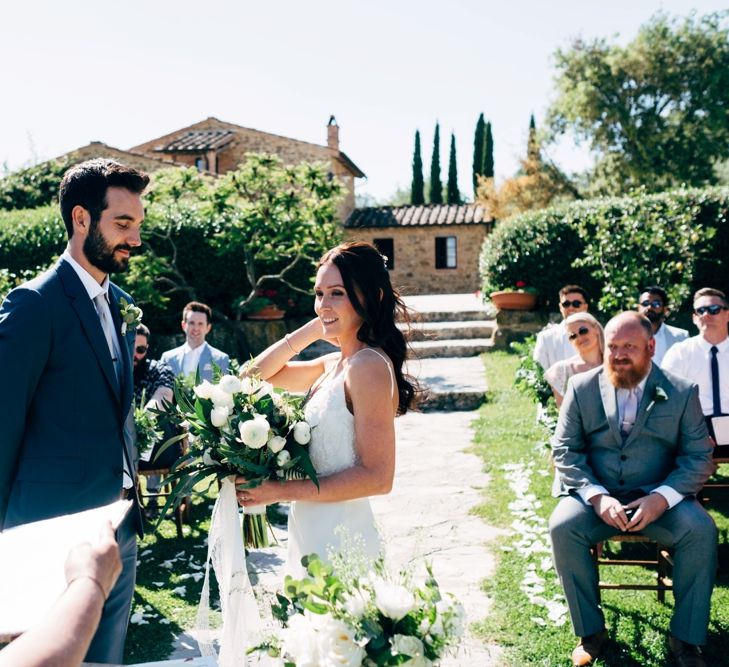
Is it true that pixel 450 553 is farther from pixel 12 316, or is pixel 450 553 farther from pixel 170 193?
pixel 170 193

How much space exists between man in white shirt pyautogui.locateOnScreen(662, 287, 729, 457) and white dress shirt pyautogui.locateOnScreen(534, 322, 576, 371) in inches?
42.1

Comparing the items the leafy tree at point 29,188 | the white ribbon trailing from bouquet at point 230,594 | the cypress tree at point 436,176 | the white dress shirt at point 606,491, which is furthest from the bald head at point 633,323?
the cypress tree at point 436,176

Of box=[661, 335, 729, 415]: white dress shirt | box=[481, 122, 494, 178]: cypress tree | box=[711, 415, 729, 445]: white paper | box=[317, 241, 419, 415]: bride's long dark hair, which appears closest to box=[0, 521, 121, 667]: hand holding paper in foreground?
box=[317, 241, 419, 415]: bride's long dark hair

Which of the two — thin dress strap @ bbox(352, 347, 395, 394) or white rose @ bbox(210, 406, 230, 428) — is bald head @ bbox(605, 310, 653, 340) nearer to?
thin dress strap @ bbox(352, 347, 395, 394)

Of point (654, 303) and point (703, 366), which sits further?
point (654, 303)

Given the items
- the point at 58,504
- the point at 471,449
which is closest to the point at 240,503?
the point at 58,504

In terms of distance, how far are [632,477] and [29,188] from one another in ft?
76.0

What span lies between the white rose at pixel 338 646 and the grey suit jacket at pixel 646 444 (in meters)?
2.92

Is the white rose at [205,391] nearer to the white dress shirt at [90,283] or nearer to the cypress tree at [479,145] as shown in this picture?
the white dress shirt at [90,283]

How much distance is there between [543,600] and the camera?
4.56 meters

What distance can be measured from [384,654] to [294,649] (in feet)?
0.80

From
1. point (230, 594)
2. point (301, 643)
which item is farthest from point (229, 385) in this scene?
point (301, 643)

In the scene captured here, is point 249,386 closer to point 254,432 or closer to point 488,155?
point 254,432

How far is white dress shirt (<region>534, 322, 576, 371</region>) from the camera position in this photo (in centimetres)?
714
